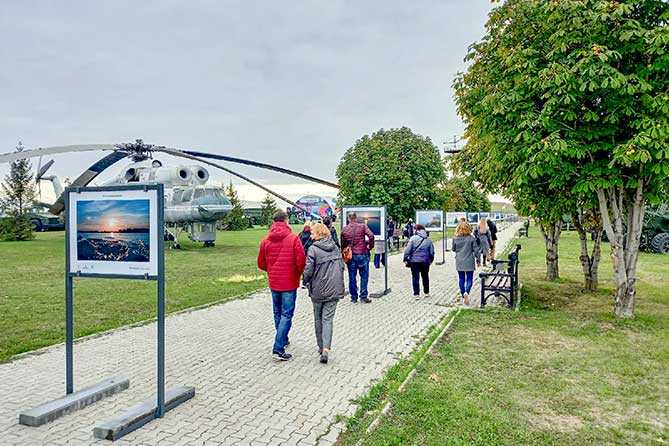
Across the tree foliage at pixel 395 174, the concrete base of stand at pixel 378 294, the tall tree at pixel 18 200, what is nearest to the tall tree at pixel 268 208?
the tall tree at pixel 18 200

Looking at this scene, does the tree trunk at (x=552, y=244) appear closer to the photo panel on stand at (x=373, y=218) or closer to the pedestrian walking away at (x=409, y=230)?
the photo panel on stand at (x=373, y=218)

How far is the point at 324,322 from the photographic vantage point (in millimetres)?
6793

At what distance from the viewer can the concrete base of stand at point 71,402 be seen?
481 centimetres

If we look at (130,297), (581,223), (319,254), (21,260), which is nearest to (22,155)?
(319,254)

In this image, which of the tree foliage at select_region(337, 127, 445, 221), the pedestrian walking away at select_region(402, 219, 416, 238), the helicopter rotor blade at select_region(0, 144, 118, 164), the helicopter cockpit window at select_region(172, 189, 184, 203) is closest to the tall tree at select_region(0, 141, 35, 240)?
the helicopter cockpit window at select_region(172, 189, 184, 203)

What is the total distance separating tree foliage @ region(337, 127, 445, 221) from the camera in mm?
32469

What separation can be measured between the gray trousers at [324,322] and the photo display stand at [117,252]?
190 cm

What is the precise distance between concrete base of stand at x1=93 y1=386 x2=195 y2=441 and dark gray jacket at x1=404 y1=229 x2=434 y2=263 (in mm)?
7011

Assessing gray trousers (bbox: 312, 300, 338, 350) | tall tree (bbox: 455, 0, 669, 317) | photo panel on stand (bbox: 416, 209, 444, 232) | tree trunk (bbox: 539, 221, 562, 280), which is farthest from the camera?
photo panel on stand (bbox: 416, 209, 444, 232)

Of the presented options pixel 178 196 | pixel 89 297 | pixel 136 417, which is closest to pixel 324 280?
pixel 136 417

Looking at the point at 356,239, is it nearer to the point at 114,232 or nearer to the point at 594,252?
the point at 594,252

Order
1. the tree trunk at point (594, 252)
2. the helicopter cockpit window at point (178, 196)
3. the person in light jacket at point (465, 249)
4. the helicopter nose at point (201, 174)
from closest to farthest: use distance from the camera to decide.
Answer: the person in light jacket at point (465, 249), the tree trunk at point (594, 252), the helicopter cockpit window at point (178, 196), the helicopter nose at point (201, 174)

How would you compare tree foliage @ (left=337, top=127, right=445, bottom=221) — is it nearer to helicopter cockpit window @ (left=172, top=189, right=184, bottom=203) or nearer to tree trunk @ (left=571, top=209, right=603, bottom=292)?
helicopter cockpit window @ (left=172, top=189, right=184, bottom=203)

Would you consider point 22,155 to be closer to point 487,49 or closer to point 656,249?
point 487,49
